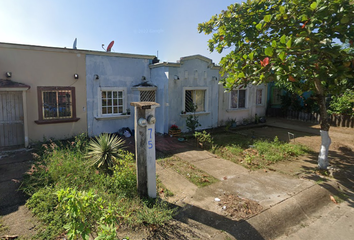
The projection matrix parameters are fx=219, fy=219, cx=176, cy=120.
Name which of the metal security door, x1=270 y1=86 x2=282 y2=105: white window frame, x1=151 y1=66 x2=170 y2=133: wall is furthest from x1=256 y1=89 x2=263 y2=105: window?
the metal security door

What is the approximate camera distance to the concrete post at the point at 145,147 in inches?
163

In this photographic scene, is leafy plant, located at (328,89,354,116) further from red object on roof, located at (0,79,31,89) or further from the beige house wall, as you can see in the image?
red object on roof, located at (0,79,31,89)

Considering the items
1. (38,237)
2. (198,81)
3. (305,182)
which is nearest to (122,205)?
(38,237)

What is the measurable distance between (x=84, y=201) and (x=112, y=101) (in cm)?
765

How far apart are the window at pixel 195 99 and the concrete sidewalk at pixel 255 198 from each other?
16.6 feet

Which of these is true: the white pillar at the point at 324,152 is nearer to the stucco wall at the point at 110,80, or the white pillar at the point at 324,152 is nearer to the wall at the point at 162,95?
the wall at the point at 162,95

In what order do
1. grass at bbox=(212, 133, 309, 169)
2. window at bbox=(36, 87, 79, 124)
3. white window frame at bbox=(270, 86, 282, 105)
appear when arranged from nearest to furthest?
grass at bbox=(212, 133, 309, 169)
window at bbox=(36, 87, 79, 124)
white window frame at bbox=(270, 86, 282, 105)

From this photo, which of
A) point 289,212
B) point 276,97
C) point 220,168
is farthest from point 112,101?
point 276,97

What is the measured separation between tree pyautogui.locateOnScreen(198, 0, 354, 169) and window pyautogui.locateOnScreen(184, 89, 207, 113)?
4170mm

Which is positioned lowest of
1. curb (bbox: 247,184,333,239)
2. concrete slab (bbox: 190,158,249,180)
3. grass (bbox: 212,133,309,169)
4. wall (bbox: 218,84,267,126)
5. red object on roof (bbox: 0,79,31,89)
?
curb (bbox: 247,184,333,239)

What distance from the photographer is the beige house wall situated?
26.0ft

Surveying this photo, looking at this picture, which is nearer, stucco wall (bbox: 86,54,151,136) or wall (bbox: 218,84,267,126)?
stucco wall (bbox: 86,54,151,136)

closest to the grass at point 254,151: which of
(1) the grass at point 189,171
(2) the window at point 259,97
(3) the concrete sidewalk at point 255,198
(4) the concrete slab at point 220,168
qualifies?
(4) the concrete slab at point 220,168

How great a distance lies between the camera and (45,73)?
8477 millimetres
